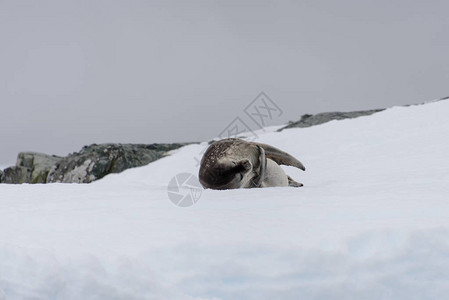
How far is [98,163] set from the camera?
1316 cm

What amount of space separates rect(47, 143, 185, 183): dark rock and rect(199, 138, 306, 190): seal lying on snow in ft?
27.8

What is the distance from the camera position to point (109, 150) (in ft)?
45.1

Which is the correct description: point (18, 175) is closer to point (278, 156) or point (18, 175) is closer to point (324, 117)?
point (324, 117)

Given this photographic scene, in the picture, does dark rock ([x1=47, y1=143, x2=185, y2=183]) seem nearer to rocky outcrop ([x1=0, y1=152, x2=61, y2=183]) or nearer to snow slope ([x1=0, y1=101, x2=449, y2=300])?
rocky outcrop ([x1=0, y1=152, x2=61, y2=183])

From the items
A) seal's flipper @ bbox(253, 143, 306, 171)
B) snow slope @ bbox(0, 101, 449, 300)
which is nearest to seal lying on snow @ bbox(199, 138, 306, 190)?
seal's flipper @ bbox(253, 143, 306, 171)

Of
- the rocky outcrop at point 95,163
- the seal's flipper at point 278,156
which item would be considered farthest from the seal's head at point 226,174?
the rocky outcrop at point 95,163

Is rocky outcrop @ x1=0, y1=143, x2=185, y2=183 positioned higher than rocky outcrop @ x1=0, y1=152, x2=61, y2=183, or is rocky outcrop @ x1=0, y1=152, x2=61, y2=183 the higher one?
rocky outcrop @ x1=0, y1=143, x2=185, y2=183

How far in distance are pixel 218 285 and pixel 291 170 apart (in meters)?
5.90

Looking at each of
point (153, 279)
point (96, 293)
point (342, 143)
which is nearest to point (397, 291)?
point (153, 279)

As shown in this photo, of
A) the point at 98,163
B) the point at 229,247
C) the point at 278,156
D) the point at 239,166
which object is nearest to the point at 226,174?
the point at 239,166

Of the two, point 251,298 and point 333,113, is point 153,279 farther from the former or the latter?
point 333,113

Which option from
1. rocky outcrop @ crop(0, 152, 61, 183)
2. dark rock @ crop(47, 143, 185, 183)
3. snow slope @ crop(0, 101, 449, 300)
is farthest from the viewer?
rocky outcrop @ crop(0, 152, 61, 183)

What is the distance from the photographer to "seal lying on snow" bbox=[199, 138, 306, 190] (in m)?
4.25

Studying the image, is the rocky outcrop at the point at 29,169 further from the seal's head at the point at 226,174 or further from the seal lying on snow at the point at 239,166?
the seal's head at the point at 226,174
